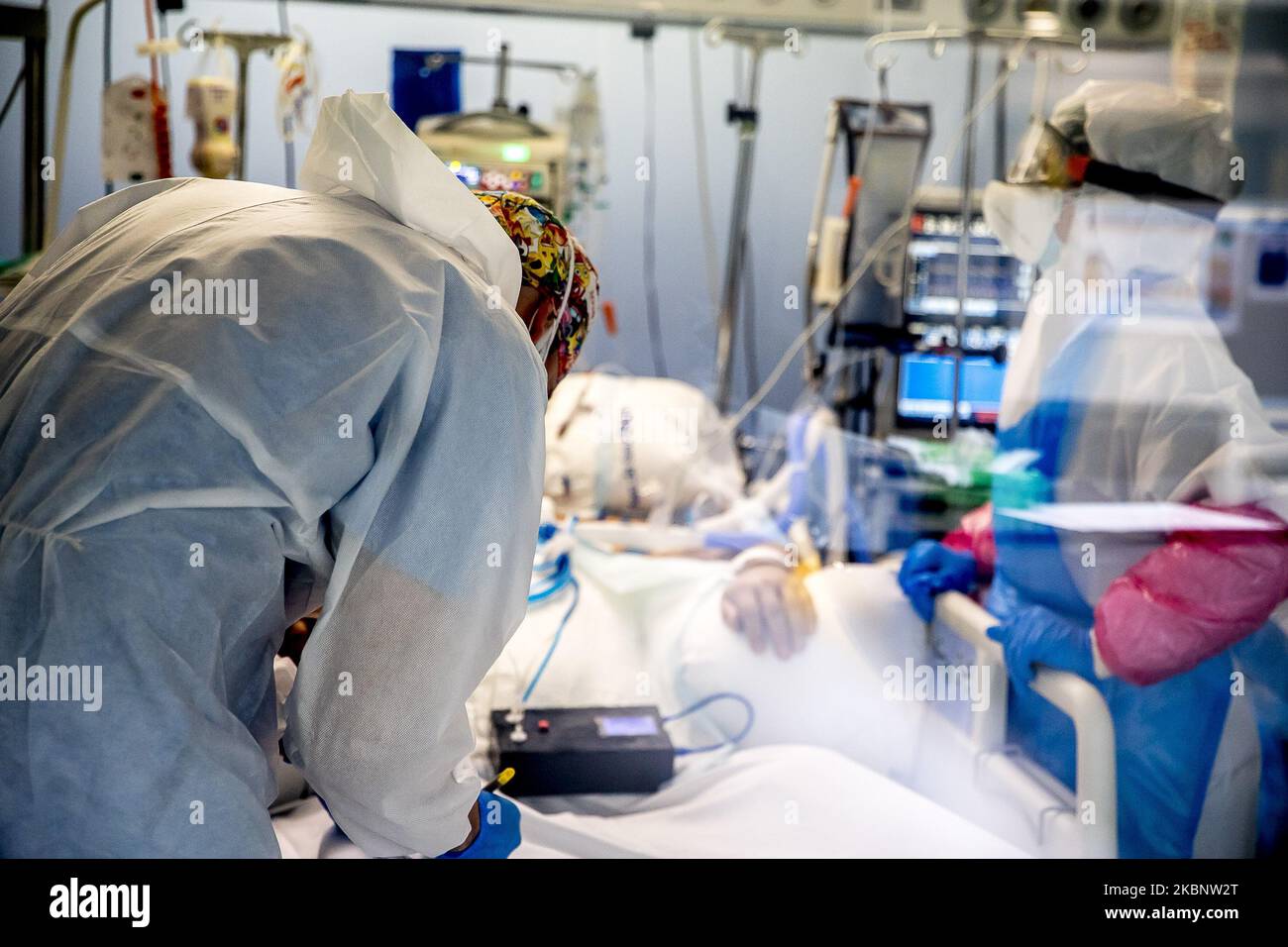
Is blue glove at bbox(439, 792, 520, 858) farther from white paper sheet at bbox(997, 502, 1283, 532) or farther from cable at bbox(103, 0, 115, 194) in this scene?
cable at bbox(103, 0, 115, 194)

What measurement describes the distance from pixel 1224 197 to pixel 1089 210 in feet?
0.59

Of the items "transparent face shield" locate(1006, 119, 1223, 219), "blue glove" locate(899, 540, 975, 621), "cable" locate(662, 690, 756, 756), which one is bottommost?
"cable" locate(662, 690, 756, 756)

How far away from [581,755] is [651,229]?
2.10 metres

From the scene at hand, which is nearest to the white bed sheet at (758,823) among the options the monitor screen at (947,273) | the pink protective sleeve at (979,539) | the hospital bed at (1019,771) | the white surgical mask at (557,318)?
the hospital bed at (1019,771)

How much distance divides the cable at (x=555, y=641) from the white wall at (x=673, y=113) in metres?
1.06

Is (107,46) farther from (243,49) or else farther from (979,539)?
(979,539)

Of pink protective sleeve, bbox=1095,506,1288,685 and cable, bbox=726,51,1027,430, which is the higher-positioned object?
cable, bbox=726,51,1027,430

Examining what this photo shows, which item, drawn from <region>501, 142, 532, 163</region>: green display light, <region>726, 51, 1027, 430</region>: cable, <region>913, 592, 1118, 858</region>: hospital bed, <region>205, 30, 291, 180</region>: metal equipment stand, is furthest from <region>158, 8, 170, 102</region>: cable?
<region>913, 592, 1118, 858</region>: hospital bed

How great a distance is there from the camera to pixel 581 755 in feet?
5.06

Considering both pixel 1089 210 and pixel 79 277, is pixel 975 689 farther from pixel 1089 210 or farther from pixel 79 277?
pixel 79 277

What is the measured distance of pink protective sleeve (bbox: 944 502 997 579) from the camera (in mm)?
1937

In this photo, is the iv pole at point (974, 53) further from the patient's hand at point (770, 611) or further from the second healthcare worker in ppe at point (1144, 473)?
the patient's hand at point (770, 611)

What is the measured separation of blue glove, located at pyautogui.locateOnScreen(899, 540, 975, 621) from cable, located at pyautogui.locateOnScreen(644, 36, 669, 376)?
158 centimetres
